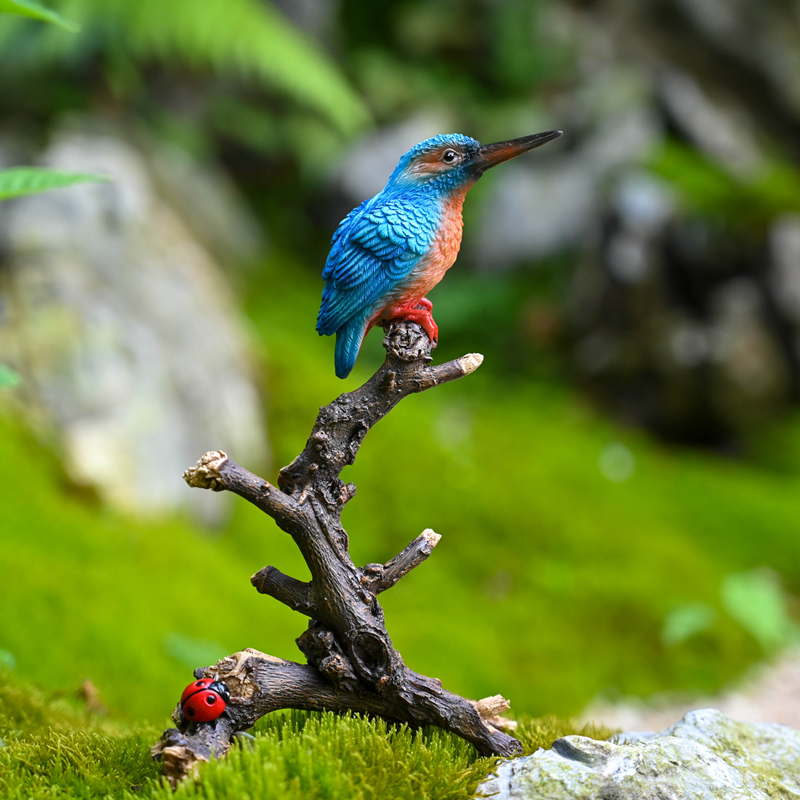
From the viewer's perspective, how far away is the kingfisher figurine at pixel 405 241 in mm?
1968

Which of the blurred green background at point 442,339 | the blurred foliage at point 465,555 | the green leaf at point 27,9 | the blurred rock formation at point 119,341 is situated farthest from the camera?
the blurred rock formation at point 119,341

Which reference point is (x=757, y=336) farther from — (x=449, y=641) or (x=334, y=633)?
(x=334, y=633)

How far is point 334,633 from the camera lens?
6.38ft

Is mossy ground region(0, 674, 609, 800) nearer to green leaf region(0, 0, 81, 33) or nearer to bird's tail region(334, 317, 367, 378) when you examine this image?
bird's tail region(334, 317, 367, 378)

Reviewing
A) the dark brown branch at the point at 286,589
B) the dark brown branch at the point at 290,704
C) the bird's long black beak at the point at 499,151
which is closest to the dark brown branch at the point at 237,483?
the dark brown branch at the point at 286,589

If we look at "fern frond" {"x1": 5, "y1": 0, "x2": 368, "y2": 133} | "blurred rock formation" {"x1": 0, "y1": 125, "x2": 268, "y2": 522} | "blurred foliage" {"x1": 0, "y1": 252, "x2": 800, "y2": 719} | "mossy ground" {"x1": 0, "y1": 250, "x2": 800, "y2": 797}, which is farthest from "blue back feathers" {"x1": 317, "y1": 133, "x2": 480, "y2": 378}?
"fern frond" {"x1": 5, "y1": 0, "x2": 368, "y2": 133}

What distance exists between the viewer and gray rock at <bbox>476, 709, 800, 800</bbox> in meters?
1.71

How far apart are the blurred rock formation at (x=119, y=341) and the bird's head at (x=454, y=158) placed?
8.62ft

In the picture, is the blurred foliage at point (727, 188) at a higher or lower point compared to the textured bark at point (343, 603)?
higher

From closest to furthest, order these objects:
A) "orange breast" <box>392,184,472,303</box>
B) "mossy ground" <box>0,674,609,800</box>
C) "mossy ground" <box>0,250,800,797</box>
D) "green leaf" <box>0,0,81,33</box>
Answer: "mossy ground" <box>0,674,609,800</box>
"green leaf" <box>0,0,81,33</box>
"orange breast" <box>392,184,472,303</box>
"mossy ground" <box>0,250,800,797</box>

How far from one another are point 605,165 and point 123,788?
6.84 metres

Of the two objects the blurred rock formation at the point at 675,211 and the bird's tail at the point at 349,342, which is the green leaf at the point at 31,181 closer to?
the bird's tail at the point at 349,342

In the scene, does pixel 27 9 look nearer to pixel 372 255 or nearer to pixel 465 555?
pixel 372 255

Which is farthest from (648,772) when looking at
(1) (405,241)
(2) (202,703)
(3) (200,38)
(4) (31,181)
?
(3) (200,38)
